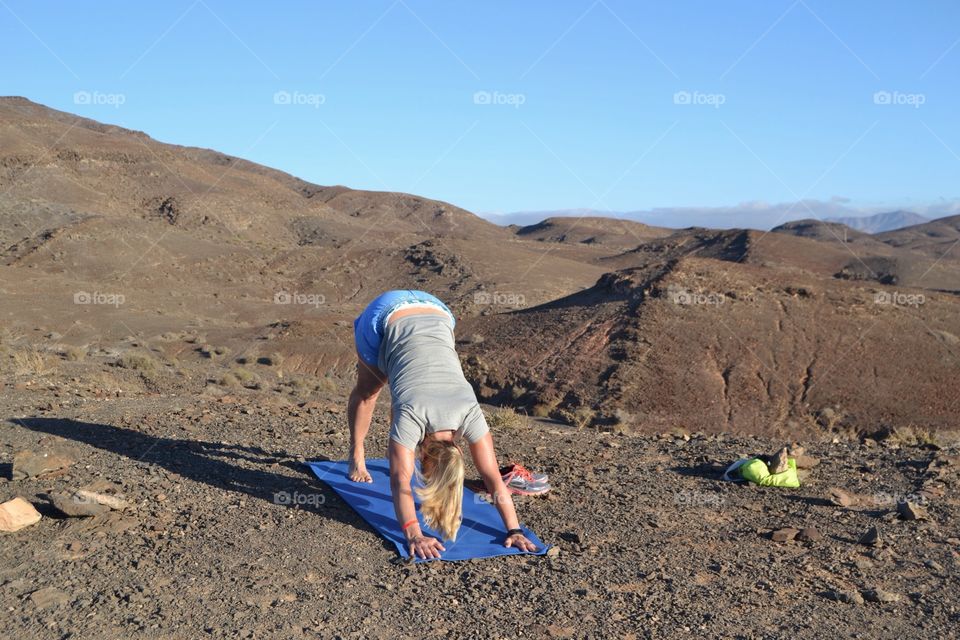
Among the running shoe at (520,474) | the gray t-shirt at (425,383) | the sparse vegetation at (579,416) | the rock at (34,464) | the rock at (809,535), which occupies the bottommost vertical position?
the sparse vegetation at (579,416)

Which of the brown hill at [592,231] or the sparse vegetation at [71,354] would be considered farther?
the brown hill at [592,231]

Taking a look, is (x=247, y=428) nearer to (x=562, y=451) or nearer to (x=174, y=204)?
(x=562, y=451)

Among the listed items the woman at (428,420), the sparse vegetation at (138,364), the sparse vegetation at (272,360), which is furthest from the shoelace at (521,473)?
the sparse vegetation at (272,360)

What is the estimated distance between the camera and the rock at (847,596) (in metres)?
4.44

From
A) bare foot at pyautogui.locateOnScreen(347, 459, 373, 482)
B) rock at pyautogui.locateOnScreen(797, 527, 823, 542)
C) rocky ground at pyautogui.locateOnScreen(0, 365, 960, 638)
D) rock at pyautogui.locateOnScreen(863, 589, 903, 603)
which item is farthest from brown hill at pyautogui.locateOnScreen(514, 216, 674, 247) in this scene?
rock at pyautogui.locateOnScreen(863, 589, 903, 603)

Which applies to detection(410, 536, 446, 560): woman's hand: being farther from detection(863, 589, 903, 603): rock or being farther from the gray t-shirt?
detection(863, 589, 903, 603): rock

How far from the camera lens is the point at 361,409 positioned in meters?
6.11

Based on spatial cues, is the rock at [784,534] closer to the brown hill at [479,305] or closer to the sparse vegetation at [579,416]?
the sparse vegetation at [579,416]

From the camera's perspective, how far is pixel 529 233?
9744cm

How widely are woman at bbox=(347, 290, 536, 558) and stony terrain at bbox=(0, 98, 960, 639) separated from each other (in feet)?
0.96

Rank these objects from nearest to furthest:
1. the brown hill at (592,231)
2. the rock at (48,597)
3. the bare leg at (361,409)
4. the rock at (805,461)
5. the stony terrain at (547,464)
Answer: the rock at (48,597) < the stony terrain at (547,464) < the bare leg at (361,409) < the rock at (805,461) < the brown hill at (592,231)

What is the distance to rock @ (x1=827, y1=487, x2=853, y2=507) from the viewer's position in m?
6.18

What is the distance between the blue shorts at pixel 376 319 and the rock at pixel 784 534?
2530 mm

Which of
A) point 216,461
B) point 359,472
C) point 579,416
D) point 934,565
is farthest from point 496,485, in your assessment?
point 579,416
